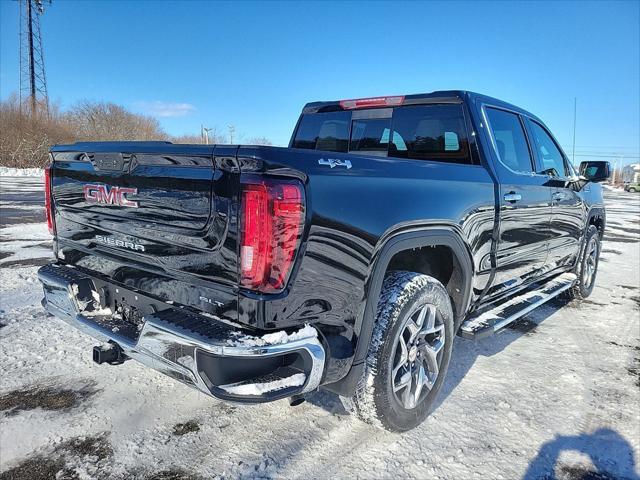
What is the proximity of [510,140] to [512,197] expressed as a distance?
0.67 metres

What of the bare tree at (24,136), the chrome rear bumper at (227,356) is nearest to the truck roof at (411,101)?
the chrome rear bumper at (227,356)

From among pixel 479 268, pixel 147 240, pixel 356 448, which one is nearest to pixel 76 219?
pixel 147 240

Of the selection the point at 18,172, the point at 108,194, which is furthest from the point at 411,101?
the point at 18,172

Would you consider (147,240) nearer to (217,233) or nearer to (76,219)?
(217,233)

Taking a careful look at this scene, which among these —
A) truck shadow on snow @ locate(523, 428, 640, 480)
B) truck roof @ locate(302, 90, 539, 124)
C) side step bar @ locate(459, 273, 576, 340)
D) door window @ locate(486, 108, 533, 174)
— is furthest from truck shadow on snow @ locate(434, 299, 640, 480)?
truck roof @ locate(302, 90, 539, 124)

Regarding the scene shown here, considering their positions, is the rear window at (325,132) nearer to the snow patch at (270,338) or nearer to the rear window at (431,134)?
the rear window at (431,134)

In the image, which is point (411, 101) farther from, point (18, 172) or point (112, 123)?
point (112, 123)

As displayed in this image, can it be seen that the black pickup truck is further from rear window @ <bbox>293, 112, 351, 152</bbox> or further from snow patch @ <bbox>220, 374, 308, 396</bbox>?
rear window @ <bbox>293, 112, 351, 152</bbox>

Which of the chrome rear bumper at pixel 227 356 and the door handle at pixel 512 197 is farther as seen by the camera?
the door handle at pixel 512 197

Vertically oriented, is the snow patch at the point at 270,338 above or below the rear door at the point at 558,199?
below

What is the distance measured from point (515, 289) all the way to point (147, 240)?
3023mm

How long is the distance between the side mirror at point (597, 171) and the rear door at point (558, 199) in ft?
0.99

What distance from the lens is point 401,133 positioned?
12.3 ft

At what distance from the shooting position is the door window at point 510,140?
360cm
